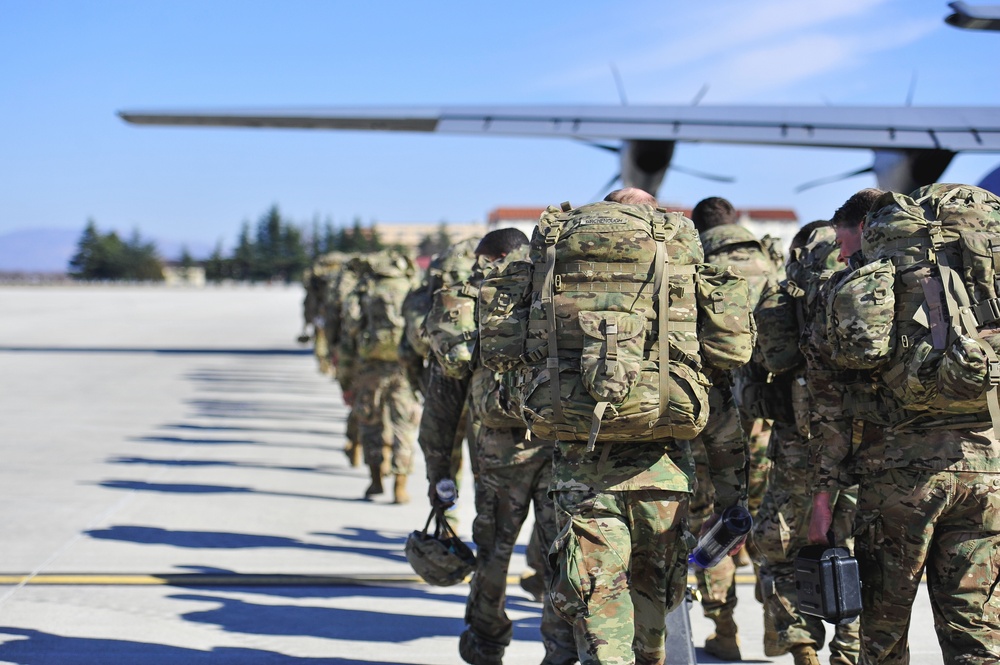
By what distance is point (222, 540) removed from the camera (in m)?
8.02

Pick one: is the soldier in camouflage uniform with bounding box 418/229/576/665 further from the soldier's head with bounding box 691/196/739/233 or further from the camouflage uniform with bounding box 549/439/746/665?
the soldier's head with bounding box 691/196/739/233

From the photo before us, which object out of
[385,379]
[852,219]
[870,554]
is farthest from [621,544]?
[385,379]

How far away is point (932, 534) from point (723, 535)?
71 cm

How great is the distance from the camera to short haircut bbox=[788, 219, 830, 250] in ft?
18.5

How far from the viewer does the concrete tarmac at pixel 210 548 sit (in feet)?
18.4

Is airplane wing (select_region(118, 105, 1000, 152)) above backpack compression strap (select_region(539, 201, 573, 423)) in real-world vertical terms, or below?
above

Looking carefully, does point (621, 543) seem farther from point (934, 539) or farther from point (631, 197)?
point (631, 197)

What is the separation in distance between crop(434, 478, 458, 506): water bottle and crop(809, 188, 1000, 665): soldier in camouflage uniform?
5.14ft

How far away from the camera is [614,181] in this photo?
48.1 ft

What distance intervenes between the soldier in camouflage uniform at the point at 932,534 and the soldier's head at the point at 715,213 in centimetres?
186

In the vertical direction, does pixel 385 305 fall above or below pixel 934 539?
above

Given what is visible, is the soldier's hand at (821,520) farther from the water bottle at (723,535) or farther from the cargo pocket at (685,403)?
the cargo pocket at (685,403)

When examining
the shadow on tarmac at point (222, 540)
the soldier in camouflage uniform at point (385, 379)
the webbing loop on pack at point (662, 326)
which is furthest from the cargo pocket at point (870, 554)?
the soldier in camouflage uniform at point (385, 379)

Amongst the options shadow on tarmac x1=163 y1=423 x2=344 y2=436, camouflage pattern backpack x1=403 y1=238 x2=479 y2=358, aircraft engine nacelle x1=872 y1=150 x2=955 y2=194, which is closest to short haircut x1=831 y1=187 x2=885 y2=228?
camouflage pattern backpack x1=403 y1=238 x2=479 y2=358
